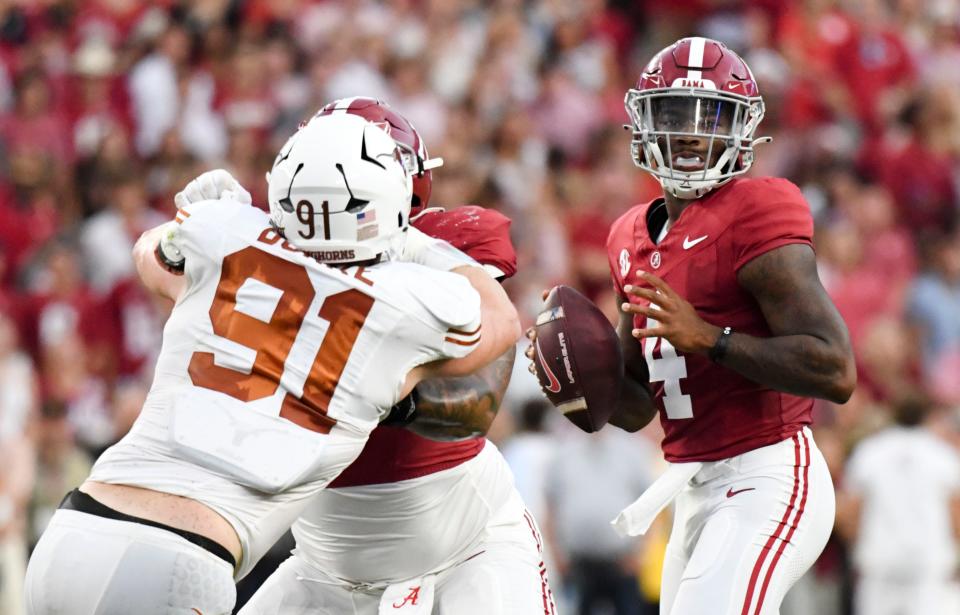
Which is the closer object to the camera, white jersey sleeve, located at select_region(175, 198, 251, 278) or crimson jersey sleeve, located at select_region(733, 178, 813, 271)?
white jersey sleeve, located at select_region(175, 198, 251, 278)

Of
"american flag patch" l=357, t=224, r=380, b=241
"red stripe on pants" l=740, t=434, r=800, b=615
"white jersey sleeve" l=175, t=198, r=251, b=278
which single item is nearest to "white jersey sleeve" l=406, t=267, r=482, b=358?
"american flag patch" l=357, t=224, r=380, b=241

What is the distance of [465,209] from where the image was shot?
4.05m

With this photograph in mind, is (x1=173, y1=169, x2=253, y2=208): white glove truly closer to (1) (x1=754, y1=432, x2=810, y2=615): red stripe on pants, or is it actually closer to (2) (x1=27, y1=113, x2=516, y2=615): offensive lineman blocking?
(2) (x1=27, y1=113, x2=516, y2=615): offensive lineman blocking

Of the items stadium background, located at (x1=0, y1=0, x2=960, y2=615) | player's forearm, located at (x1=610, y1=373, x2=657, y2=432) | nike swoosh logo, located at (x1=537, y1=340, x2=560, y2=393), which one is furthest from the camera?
stadium background, located at (x1=0, y1=0, x2=960, y2=615)

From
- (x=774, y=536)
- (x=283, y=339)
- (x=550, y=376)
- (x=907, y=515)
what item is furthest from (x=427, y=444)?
(x=907, y=515)

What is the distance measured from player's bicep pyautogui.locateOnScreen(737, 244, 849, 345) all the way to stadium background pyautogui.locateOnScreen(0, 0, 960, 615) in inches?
120

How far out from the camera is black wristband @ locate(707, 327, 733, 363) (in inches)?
151

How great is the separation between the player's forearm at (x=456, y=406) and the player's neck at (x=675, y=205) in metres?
0.80

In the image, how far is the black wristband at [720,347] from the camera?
12.6 feet

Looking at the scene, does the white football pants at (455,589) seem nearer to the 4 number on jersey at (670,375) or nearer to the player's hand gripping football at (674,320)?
the 4 number on jersey at (670,375)

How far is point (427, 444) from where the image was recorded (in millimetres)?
3947

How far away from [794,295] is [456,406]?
901 millimetres

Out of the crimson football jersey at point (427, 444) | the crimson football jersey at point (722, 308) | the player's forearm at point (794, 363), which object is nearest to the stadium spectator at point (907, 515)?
the crimson football jersey at point (722, 308)

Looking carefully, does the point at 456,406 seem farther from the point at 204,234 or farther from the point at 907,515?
the point at 907,515
